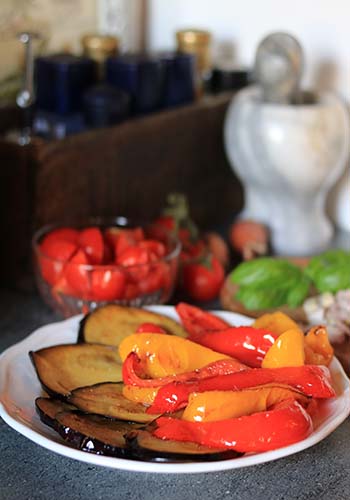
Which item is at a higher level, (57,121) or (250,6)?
(250,6)

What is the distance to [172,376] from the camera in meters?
Answer: 0.81

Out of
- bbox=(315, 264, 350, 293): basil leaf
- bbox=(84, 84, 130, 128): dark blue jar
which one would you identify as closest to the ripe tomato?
bbox=(315, 264, 350, 293): basil leaf

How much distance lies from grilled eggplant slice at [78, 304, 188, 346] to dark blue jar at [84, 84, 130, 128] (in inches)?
13.5

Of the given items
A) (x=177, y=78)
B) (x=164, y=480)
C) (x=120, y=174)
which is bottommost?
(x=164, y=480)

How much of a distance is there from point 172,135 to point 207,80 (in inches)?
7.9

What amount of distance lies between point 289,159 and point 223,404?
1.94 ft

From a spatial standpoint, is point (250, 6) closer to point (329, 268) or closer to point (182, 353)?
point (329, 268)

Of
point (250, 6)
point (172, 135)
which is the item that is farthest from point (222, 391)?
point (250, 6)

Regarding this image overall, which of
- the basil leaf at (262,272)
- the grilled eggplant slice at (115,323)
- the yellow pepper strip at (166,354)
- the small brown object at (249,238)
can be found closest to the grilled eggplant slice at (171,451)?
the yellow pepper strip at (166,354)

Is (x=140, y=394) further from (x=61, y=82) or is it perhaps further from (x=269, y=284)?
(x=61, y=82)

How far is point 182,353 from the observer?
830 millimetres

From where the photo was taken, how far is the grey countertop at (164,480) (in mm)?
746

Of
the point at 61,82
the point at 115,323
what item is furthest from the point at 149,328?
the point at 61,82

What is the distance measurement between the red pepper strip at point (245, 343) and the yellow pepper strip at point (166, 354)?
3 cm
